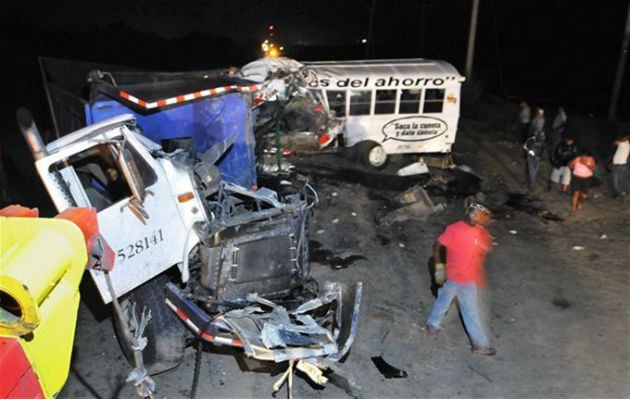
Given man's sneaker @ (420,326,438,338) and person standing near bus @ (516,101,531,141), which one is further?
Answer: person standing near bus @ (516,101,531,141)

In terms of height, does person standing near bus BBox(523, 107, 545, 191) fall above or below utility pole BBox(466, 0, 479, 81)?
below

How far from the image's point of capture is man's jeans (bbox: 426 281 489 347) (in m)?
5.47

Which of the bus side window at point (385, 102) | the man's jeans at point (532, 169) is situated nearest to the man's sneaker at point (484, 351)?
the man's jeans at point (532, 169)

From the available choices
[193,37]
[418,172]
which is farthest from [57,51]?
[418,172]

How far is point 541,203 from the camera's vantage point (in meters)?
10.1

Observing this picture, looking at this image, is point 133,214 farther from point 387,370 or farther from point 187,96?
point 187,96

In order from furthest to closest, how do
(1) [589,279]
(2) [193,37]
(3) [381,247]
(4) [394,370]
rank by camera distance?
1. (2) [193,37]
2. (3) [381,247]
3. (1) [589,279]
4. (4) [394,370]

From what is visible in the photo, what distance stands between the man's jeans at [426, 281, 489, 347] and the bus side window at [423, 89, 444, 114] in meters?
7.05

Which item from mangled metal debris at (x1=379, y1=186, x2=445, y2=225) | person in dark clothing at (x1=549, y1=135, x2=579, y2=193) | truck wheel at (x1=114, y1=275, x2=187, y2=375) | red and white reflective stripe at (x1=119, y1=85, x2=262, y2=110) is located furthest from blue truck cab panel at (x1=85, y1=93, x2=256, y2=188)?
person in dark clothing at (x1=549, y1=135, x2=579, y2=193)

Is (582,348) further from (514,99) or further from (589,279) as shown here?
(514,99)

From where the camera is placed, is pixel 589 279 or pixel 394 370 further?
pixel 589 279

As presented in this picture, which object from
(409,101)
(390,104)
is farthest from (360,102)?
(409,101)

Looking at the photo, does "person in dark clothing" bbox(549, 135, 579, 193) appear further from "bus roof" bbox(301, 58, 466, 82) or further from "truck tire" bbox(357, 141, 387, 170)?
"truck tire" bbox(357, 141, 387, 170)

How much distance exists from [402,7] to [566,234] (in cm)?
3099
